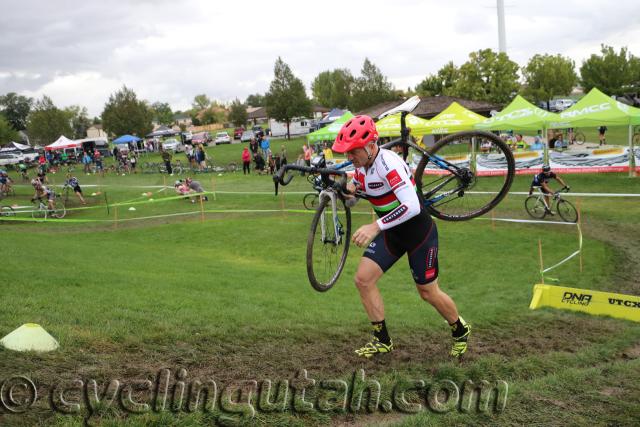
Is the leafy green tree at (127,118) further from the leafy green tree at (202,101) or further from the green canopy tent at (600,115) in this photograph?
the leafy green tree at (202,101)

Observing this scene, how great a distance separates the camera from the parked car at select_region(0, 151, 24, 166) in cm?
5862

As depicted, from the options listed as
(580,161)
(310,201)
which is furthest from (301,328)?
(580,161)

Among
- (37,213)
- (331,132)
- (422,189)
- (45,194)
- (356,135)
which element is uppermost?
(331,132)

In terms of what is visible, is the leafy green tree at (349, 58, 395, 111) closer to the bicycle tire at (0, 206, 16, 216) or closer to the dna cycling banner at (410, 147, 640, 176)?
the dna cycling banner at (410, 147, 640, 176)

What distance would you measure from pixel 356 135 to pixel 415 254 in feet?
5.25

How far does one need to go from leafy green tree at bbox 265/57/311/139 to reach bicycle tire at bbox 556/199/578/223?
54.1m

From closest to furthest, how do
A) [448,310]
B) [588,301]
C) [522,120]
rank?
[448,310] → [588,301] → [522,120]

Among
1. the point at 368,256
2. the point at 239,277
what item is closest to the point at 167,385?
the point at 368,256

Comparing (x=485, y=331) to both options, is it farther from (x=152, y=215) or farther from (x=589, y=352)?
(x=152, y=215)

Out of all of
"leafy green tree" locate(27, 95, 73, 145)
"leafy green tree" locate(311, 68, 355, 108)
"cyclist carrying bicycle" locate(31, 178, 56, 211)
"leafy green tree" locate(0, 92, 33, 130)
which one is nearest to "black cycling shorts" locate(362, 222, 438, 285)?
"cyclist carrying bicycle" locate(31, 178, 56, 211)

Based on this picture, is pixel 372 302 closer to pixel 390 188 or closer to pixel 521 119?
pixel 390 188

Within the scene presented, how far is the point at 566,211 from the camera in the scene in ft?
58.9

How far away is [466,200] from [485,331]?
85.3 inches

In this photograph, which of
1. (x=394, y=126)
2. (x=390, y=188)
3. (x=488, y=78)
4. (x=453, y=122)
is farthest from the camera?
(x=488, y=78)
